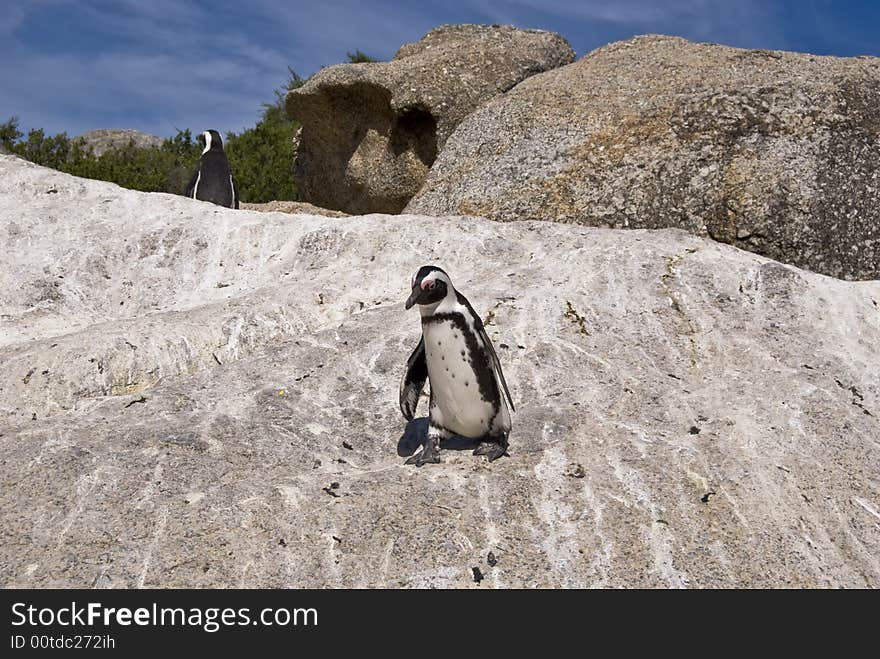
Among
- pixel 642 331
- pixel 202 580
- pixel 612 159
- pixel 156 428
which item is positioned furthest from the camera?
pixel 612 159

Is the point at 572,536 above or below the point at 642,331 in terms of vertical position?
below

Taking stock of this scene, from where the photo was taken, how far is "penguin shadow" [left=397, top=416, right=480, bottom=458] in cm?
534

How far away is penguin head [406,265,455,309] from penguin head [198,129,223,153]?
892 centimetres

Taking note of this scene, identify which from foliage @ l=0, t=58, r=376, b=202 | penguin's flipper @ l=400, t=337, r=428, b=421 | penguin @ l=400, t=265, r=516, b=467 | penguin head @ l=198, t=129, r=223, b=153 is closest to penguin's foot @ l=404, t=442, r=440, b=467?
penguin @ l=400, t=265, r=516, b=467

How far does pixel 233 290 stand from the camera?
8383 mm

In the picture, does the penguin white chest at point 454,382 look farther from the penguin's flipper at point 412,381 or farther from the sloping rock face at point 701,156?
the sloping rock face at point 701,156

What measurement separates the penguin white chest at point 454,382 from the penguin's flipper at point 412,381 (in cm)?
17

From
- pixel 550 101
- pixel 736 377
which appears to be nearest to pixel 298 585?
pixel 736 377

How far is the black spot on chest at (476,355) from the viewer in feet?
16.5

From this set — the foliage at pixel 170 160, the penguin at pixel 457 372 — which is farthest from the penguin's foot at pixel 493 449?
the foliage at pixel 170 160

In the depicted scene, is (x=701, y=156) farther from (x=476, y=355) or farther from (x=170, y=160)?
(x=170, y=160)

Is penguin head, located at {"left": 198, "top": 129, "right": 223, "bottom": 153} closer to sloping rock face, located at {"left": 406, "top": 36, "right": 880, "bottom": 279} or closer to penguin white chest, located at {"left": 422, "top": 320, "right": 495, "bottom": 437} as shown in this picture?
sloping rock face, located at {"left": 406, "top": 36, "right": 880, "bottom": 279}
